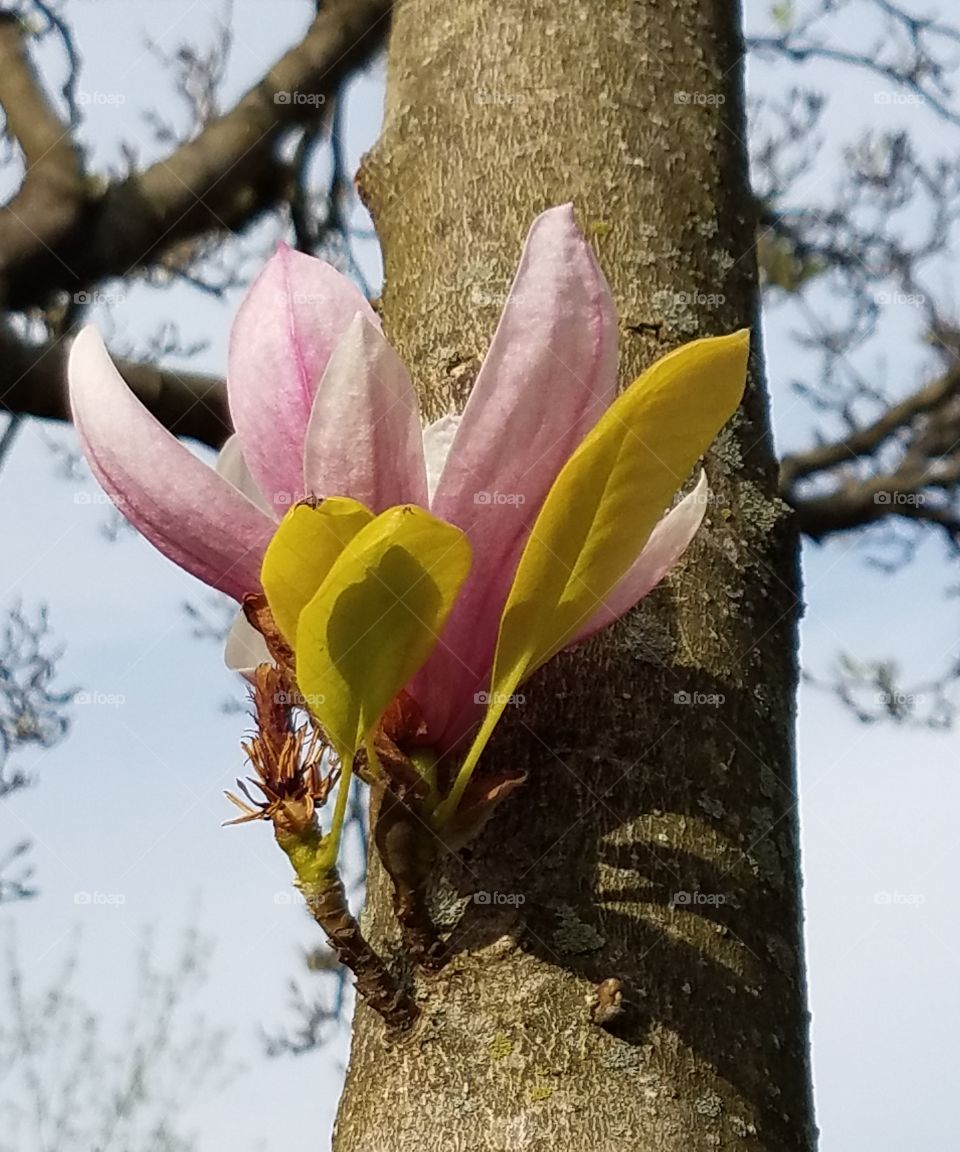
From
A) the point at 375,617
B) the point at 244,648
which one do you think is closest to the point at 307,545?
the point at 375,617

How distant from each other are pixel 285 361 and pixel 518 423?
125mm

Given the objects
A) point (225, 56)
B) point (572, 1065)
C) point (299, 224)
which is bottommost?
point (572, 1065)

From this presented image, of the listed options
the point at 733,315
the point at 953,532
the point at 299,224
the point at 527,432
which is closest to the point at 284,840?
the point at 527,432

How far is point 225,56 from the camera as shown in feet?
7.09

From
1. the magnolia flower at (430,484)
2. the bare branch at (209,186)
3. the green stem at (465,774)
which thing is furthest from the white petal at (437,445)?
the bare branch at (209,186)

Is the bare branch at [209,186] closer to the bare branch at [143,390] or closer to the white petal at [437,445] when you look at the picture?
the bare branch at [143,390]

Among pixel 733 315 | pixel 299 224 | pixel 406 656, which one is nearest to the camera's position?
pixel 406 656

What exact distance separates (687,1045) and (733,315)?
45cm

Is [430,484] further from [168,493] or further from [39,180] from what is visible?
[39,180]

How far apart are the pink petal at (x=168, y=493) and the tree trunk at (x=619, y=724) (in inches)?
6.2

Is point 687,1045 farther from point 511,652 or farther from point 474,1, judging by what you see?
point 474,1

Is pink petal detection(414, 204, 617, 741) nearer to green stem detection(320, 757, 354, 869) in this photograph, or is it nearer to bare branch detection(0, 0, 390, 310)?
green stem detection(320, 757, 354, 869)

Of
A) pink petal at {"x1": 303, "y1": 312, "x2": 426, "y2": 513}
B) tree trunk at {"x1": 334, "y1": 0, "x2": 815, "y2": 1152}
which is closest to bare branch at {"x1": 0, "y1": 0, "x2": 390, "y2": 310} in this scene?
tree trunk at {"x1": 334, "y1": 0, "x2": 815, "y2": 1152}

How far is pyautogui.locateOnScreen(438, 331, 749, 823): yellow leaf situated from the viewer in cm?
56
